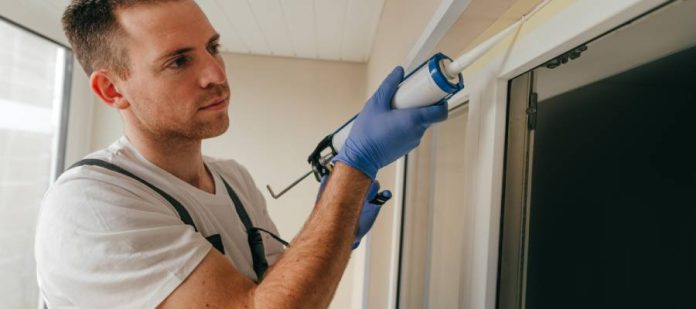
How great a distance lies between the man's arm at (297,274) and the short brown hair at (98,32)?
45cm

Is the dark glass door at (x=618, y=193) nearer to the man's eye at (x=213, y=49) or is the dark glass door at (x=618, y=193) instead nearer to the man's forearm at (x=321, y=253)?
the man's forearm at (x=321, y=253)

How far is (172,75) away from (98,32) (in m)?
0.20

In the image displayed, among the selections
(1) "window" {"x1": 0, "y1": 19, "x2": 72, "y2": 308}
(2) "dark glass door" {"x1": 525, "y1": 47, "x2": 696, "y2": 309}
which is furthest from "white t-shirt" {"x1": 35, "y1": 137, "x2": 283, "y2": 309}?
(1) "window" {"x1": 0, "y1": 19, "x2": 72, "y2": 308}

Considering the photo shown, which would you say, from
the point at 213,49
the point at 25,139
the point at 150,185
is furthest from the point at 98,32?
the point at 25,139

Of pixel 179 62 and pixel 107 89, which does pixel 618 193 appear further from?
pixel 107 89

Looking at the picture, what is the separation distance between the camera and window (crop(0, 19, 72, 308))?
2084 millimetres

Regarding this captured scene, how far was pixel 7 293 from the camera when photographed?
2.21m

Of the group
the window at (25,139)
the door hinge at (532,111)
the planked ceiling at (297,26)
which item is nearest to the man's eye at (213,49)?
the door hinge at (532,111)

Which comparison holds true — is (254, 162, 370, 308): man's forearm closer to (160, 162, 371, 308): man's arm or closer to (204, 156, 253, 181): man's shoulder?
(160, 162, 371, 308): man's arm

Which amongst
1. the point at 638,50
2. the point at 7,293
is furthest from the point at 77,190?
the point at 7,293

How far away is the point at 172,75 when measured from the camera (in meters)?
0.72

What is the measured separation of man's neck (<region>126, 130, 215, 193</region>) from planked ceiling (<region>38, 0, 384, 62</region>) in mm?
1389

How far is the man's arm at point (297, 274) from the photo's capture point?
548mm

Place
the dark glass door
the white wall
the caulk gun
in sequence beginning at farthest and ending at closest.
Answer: the white wall → the caulk gun → the dark glass door
